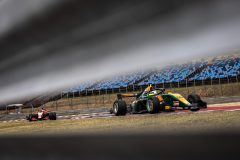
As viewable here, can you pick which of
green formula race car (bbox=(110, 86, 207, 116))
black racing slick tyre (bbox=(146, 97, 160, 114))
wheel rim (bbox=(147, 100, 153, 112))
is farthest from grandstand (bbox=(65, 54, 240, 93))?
wheel rim (bbox=(147, 100, 153, 112))

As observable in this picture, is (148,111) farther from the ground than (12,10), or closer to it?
closer to it

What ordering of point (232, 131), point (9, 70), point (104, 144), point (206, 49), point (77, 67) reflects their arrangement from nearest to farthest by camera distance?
point (232, 131), point (206, 49), point (104, 144), point (77, 67), point (9, 70)

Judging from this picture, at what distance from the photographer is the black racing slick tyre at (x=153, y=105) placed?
464 inches

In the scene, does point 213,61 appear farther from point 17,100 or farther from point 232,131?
point 17,100

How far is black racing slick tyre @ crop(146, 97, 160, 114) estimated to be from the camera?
11.8 meters

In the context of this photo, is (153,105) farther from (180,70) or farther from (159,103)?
(180,70)

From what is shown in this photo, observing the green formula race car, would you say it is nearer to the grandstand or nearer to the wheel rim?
the wheel rim

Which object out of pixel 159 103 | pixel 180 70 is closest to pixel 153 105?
pixel 159 103

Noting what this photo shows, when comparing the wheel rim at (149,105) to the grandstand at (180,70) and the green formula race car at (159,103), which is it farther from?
the grandstand at (180,70)

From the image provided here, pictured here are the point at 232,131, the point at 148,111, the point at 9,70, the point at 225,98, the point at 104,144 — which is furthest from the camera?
the point at 225,98

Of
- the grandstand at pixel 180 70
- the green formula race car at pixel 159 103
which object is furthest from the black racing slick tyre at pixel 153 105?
the grandstand at pixel 180 70

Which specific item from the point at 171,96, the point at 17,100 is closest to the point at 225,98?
the point at 171,96

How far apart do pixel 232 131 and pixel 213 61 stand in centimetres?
18

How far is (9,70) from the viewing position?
3.68 feet
